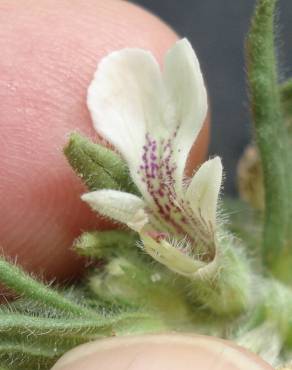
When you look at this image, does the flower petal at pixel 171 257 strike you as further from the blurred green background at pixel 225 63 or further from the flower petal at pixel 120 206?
the blurred green background at pixel 225 63

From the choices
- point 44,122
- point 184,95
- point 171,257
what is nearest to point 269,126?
point 184,95

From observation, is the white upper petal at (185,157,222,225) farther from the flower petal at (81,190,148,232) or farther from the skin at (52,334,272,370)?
the skin at (52,334,272,370)

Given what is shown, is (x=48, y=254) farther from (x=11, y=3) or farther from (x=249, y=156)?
(x=249, y=156)

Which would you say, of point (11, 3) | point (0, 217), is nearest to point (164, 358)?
point (0, 217)

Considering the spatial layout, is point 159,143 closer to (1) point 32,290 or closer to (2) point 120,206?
(2) point 120,206

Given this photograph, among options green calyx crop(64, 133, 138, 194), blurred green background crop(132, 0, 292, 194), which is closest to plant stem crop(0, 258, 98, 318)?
green calyx crop(64, 133, 138, 194)

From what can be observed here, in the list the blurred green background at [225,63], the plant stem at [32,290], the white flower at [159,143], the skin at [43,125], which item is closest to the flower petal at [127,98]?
the white flower at [159,143]
